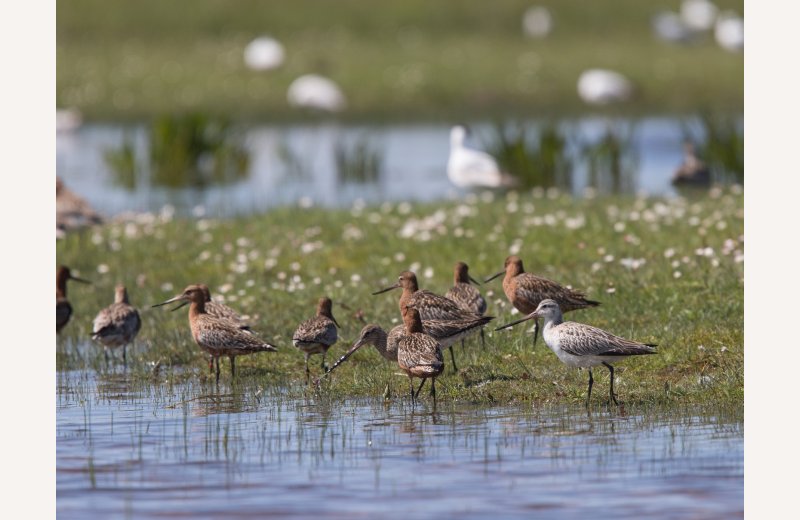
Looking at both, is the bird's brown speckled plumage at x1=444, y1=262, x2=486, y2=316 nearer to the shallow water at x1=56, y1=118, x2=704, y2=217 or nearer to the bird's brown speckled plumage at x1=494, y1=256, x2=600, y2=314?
the bird's brown speckled plumage at x1=494, y1=256, x2=600, y2=314

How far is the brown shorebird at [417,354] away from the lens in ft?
39.5

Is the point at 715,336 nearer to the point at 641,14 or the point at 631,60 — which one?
the point at 631,60

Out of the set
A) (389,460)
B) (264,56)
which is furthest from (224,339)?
(264,56)

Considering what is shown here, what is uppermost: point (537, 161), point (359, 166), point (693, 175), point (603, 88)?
point (603, 88)

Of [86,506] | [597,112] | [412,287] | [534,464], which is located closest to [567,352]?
[534,464]

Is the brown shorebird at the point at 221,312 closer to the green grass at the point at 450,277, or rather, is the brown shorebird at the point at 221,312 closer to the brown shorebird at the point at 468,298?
the green grass at the point at 450,277

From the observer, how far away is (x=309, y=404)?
490 inches

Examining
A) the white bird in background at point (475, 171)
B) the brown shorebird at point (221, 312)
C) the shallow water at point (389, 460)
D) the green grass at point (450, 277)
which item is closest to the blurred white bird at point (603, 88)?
the white bird in background at point (475, 171)

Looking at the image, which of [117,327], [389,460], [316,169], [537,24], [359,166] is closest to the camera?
[389,460]

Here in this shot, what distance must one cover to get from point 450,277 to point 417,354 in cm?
530

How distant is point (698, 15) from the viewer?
59.6 meters

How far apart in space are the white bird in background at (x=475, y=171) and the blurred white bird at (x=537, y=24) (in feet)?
106

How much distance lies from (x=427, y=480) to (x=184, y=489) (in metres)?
1.70

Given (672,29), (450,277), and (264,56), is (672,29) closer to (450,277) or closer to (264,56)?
(264,56)
